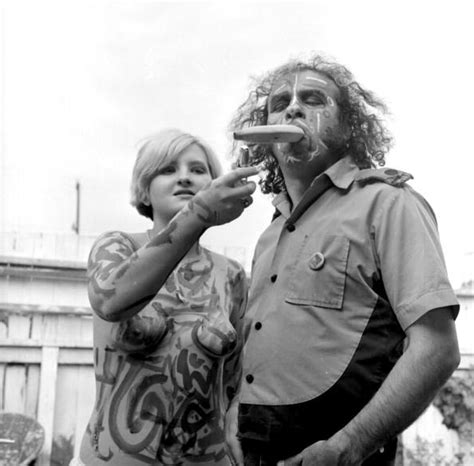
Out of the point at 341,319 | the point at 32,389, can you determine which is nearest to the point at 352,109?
the point at 341,319

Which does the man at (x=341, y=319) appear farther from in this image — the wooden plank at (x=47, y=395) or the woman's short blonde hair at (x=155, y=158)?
the wooden plank at (x=47, y=395)

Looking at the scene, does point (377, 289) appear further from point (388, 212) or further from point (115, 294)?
point (115, 294)

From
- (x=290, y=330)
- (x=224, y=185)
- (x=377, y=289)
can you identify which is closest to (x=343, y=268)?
(x=377, y=289)

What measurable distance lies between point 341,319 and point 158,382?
66 centimetres

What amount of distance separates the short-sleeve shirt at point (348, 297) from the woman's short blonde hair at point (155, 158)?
23.8 inches

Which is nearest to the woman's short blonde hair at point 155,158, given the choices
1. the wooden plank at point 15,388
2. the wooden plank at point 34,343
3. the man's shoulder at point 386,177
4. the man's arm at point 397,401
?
the man's shoulder at point 386,177

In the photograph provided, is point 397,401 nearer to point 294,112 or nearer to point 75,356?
point 294,112

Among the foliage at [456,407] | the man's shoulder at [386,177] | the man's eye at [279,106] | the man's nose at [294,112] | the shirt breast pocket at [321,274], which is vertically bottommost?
the foliage at [456,407]

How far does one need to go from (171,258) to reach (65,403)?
366 centimetres

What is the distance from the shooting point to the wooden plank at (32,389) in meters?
4.80

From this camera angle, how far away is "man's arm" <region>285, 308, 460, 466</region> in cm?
130

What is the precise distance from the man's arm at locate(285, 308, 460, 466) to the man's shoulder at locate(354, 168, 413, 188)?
344 mm

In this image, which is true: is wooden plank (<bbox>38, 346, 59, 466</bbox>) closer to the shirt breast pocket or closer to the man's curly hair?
the man's curly hair

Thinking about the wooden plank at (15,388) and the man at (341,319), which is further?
the wooden plank at (15,388)
